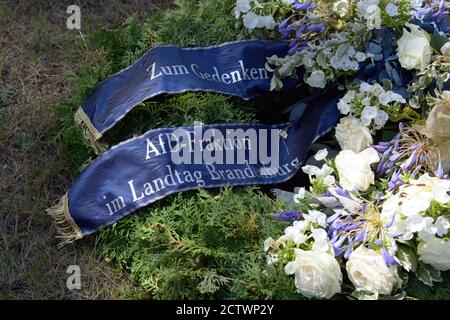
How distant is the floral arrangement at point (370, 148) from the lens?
6.47 ft

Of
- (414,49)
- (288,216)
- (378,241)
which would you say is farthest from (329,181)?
(414,49)

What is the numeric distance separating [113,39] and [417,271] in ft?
4.38

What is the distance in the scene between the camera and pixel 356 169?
2.15 m

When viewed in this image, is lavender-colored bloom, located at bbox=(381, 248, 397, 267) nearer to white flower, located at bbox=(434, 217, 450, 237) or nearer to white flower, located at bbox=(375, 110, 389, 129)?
white flower, located at bbox=(434, 217, 450, 237)

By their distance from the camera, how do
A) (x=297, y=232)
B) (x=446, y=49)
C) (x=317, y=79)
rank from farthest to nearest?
1. (x=317, y=79)
2. (x=446, y=49)
3. (x=297, y=232)

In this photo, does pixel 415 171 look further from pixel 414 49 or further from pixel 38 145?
pixel 38 145

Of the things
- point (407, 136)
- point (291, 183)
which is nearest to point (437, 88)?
point (407, 136)

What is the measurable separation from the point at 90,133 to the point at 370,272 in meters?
1.02

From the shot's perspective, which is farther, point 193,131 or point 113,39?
point 113,39

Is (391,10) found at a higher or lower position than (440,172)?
higher

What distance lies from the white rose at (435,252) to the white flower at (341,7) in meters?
0.82

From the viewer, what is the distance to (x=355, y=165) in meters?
2.16

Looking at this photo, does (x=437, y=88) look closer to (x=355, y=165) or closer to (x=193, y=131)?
(x=355, y=165)

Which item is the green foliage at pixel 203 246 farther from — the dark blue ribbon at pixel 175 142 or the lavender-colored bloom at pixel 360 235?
the lavender-colored bloom at pixel 360 235
